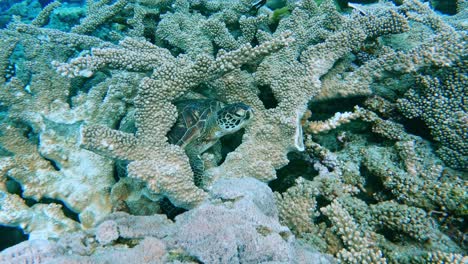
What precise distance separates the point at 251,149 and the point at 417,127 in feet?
4.26

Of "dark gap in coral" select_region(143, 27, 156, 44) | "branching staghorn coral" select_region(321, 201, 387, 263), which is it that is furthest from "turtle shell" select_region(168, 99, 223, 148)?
"dark gap in coral" select_region(143, 27, 156, 44)

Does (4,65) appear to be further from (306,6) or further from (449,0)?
(449,0)

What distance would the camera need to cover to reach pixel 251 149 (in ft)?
6.08

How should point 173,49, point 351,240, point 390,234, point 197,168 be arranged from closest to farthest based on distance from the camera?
point 351,240 < point 390,234 < point 197,168 < point 173,49

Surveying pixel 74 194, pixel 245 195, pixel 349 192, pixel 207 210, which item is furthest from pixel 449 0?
pixel 74 194

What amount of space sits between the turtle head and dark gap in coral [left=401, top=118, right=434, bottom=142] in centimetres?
121

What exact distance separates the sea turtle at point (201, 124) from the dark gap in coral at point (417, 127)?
4.11 ft

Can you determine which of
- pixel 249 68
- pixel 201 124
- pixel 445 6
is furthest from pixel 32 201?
pixel 445 6

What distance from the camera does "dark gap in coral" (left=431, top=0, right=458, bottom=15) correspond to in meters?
3.34

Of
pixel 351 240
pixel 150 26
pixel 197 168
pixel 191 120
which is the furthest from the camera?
pixel 150 26

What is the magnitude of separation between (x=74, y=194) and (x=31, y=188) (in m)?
0.35

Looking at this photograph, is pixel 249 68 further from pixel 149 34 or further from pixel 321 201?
pixel 149 34

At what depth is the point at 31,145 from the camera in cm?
221

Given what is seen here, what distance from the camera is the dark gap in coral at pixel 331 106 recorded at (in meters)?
2.03
